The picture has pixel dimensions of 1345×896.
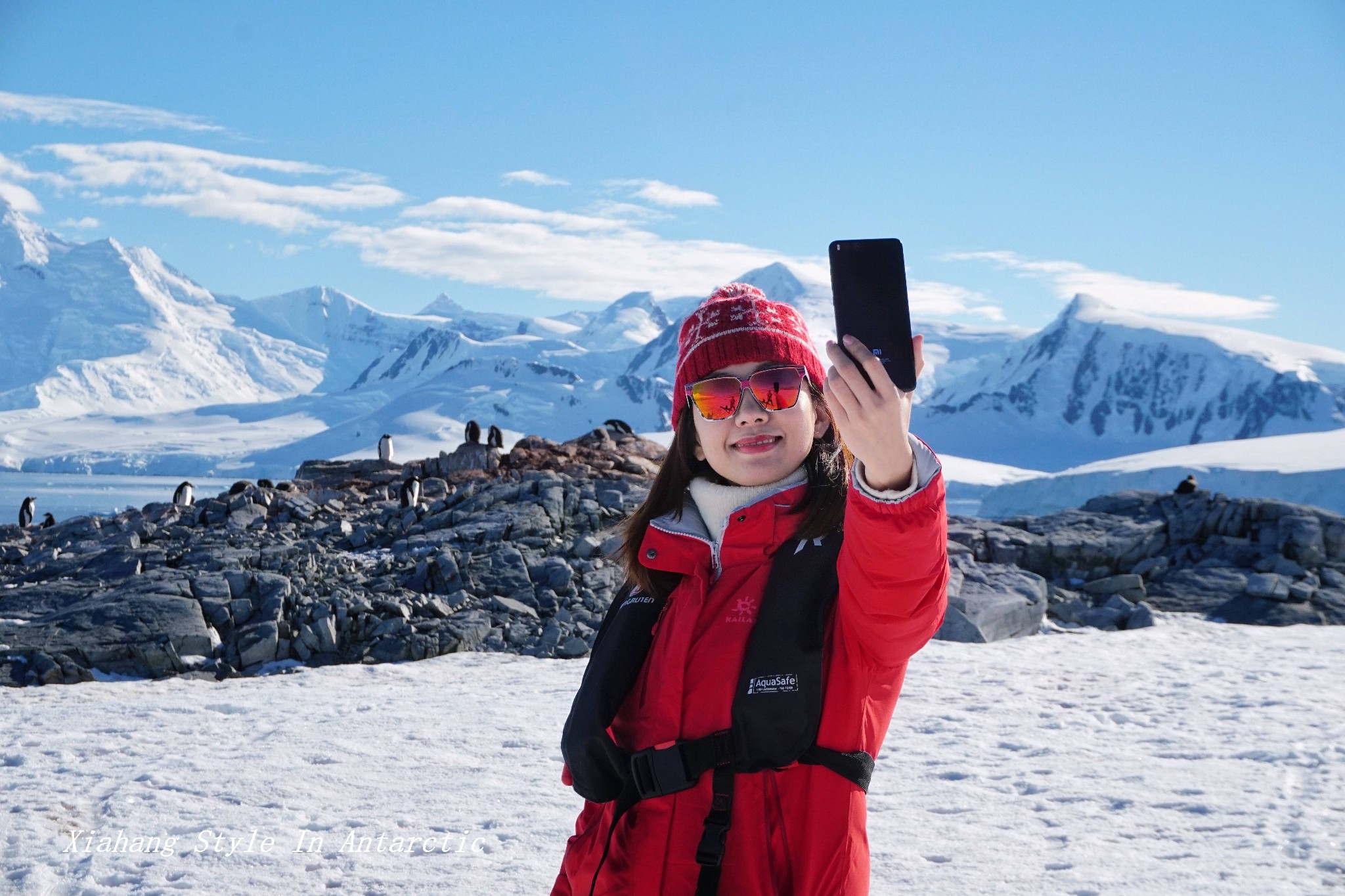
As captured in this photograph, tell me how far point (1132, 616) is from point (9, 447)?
197 metres

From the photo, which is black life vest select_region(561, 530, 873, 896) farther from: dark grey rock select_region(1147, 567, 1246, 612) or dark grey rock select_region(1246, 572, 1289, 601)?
A: dark grey rock select_region(1246, 572, 1289, 601)

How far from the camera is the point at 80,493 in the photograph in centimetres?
8019

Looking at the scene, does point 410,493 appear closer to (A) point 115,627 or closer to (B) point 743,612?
(A) point 115,627

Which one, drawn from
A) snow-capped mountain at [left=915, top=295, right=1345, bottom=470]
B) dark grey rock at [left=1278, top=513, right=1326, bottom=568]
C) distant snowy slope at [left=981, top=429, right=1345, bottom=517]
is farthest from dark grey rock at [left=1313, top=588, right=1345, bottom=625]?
snow-capped mountain at [left=915, top=295, right=1345, bottom=470]

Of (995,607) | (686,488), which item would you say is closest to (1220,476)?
(995,607)

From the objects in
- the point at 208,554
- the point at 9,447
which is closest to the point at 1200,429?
the point at 208,554

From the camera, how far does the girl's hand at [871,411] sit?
53.5 inches

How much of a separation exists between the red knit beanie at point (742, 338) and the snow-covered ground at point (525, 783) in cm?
237

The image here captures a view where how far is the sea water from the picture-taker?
51.3 m

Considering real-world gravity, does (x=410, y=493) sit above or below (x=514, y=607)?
above

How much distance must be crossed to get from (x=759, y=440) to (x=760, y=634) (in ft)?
1.15

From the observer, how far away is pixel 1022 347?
139 meters

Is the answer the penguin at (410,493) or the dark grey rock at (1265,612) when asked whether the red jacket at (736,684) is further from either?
the penguin at (410,493)

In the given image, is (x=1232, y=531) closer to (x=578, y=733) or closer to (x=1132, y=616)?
(x=1132, y=616)
